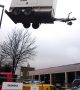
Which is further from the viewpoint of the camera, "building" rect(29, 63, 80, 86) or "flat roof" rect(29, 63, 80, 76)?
"building" rect(29, 63, 80, 86)

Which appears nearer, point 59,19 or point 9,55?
point 59,19

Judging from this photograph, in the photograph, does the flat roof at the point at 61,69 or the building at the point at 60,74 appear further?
the building at the point at 60,74

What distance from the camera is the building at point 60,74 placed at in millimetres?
59150

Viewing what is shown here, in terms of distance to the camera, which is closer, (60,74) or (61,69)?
(61,69)

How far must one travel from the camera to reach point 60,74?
237 ft

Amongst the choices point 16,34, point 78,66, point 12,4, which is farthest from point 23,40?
point 12,4

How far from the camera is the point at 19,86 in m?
14.6

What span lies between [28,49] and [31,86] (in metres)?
32.6

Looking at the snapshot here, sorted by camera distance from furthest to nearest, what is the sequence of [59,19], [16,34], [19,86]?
[16,34] → [59,19] → [19,86]

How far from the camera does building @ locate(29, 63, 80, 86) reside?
59.2 meters

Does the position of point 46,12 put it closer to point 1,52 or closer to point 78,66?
point 1,52

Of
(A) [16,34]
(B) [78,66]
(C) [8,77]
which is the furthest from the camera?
(B) [78,66]

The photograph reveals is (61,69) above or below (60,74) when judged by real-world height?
above

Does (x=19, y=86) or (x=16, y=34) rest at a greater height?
(x=16, y=34)
